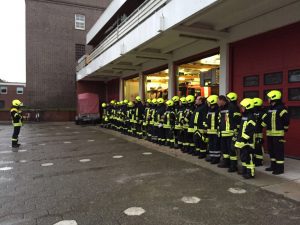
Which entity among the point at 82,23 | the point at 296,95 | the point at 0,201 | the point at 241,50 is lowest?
the point at 0,201

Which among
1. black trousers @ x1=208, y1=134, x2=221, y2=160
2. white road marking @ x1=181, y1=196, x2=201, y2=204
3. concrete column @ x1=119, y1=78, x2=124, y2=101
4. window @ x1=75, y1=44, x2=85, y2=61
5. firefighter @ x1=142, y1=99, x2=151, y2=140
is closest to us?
white road marking @ x1=181, y1=196, x2=201, y2=204

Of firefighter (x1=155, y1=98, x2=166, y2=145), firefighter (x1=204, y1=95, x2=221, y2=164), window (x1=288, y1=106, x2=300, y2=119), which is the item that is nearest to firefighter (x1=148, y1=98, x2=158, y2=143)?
firefighter (x1=155, y1=98, x2=166, y2=145)

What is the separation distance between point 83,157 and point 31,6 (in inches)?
1026

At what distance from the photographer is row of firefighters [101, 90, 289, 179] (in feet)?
20.1

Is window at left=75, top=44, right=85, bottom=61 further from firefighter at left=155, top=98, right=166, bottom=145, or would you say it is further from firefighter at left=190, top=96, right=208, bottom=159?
firefighter at left=190, top=96, right=208, bottom=159

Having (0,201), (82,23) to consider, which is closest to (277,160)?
(0,201)

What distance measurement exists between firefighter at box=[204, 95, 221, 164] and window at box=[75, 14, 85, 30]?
27224 mm

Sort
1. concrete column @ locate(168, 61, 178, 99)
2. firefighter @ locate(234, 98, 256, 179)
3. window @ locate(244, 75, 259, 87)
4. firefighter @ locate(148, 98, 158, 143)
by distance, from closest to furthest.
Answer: firefighter @ locate(234, 98, 256, 179) → window @ locate(244, 75, 259, 87) → firefighter @ locate(148, 98, 158, 143) → concrete column @ locate(168, 61, 178, 99)

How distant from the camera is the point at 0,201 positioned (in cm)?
496

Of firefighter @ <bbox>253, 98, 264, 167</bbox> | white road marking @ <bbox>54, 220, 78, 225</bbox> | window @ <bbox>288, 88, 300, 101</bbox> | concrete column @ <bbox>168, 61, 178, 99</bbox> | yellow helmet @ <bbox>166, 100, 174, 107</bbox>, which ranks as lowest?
white road marking @ <bbox>54, 220, 78, 225</bbox>

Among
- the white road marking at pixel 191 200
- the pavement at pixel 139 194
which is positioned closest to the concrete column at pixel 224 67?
the pavement at pixel 139 194

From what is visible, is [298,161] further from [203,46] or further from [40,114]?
[40,114]

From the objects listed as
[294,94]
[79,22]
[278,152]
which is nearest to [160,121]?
→ [294,94]

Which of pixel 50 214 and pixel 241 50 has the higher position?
pixel 241 50
